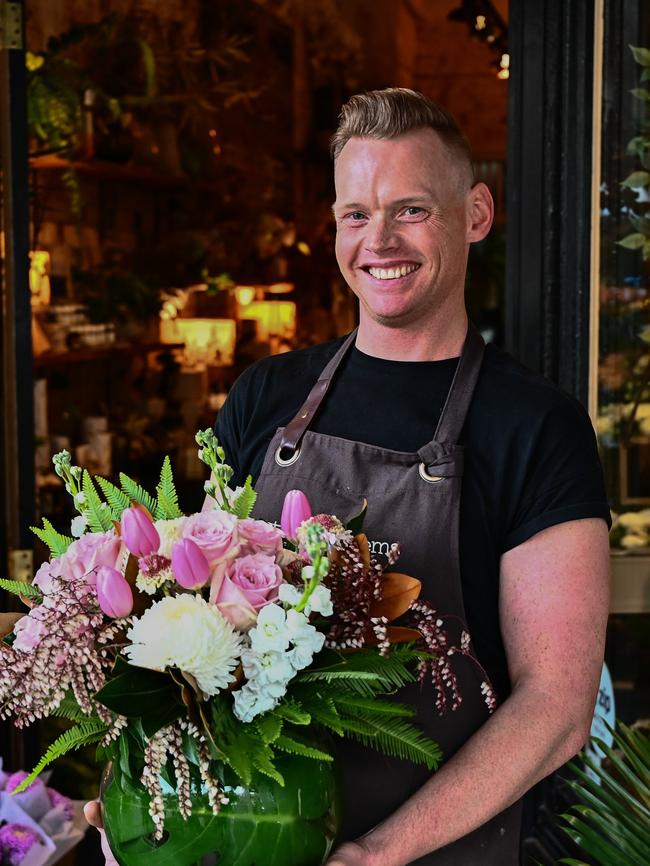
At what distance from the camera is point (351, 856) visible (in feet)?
4.28

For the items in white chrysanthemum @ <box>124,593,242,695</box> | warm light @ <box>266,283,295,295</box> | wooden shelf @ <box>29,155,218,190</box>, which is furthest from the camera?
warm light @ <box>266,283,295,295</box>

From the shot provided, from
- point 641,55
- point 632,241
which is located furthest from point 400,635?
point 641,55

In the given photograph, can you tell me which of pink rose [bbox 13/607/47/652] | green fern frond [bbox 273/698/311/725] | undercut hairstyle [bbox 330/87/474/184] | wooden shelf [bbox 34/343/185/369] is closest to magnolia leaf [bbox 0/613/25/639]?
pink rose [bbox 13/607/47/652]

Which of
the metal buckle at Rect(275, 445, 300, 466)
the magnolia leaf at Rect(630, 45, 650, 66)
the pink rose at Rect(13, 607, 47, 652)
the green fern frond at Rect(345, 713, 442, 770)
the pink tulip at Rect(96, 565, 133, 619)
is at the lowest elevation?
the green fern frond at Rect(345, 713, 442, 770)

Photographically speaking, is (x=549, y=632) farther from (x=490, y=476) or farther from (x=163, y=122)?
(x=163, y=122)

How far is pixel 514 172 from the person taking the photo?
2689 millimetres

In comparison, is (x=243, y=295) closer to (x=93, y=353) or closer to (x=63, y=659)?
(x=93, y=353)

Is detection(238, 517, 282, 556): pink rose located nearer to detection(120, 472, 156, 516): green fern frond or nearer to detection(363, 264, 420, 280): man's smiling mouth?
detection(120, 472, 156, 516): green fern frond

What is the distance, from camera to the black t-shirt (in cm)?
157

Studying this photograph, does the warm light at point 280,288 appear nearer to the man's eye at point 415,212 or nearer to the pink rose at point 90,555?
the man's eye at point 415,212

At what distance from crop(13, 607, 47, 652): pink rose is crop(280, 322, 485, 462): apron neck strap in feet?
2.03

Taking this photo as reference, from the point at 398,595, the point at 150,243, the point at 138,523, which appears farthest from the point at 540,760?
the point at 150,243

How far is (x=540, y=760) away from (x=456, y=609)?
0.23m

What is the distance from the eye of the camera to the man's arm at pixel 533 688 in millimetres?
1418
